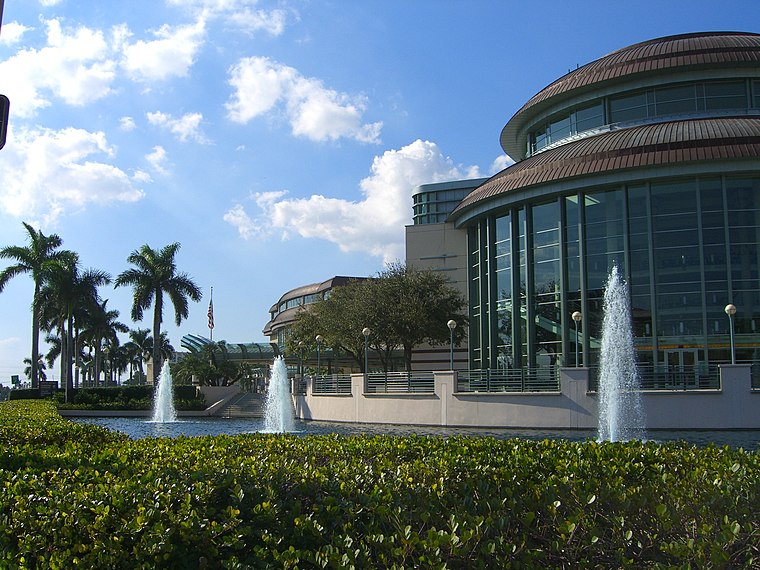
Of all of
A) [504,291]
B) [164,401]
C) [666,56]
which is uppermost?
[666,56]

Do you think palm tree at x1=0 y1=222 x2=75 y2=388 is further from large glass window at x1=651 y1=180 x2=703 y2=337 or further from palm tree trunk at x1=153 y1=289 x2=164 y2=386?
large glass window at x1=651 y1=180 x2=703 y2=337

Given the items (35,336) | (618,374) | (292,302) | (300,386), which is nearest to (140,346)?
(292,302)

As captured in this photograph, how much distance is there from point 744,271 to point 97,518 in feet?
108

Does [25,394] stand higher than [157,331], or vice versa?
[157,331]

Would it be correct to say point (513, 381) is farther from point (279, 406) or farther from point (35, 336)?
point (35, 336)

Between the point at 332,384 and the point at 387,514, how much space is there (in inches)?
1370

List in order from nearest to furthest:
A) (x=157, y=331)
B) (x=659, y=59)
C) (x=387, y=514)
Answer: (x=387, y=514)
(x=659, y=59)
(x=157, y=331)

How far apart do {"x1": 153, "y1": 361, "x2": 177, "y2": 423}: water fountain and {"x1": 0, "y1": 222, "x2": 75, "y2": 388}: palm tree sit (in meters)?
12.9

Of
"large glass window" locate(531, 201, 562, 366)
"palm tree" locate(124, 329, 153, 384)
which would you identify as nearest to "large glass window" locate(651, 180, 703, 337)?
"large glass window" locate(531, 201, 562, 366)

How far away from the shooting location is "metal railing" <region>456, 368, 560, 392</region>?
101 feet

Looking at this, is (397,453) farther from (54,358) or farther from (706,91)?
(54,358)

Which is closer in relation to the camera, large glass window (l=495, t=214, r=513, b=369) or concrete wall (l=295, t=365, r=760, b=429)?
concrete wall (l=295, t=365, r=760, b=429)

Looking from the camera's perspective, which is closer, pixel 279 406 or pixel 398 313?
pixel 279 406

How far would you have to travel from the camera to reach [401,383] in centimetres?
3400
